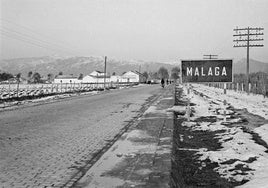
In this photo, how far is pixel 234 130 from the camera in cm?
987

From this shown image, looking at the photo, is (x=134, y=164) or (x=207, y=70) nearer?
(x=134, y=164)

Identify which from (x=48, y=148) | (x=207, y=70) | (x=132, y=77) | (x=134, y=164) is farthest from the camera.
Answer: (x=132, y=77)

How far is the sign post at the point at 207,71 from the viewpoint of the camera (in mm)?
12711

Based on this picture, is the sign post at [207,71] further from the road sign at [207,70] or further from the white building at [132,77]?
the white building at [132,77]

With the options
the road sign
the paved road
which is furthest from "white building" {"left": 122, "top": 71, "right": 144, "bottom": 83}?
the paved road

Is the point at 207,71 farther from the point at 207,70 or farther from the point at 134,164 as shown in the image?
the point at 134,164

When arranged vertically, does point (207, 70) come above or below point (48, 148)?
above

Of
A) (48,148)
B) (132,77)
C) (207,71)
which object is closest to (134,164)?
(48,148)

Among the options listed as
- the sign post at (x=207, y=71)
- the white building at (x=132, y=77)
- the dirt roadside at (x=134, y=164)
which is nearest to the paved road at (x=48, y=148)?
the dirt roadside at (x=134, y=164)

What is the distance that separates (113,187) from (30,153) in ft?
9.70

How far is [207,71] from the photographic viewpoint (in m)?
13.0

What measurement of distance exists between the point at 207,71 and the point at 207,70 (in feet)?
0.14

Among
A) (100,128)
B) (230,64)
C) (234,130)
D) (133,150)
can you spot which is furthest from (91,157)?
(230,64)

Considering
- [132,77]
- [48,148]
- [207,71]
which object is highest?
[132,77]
